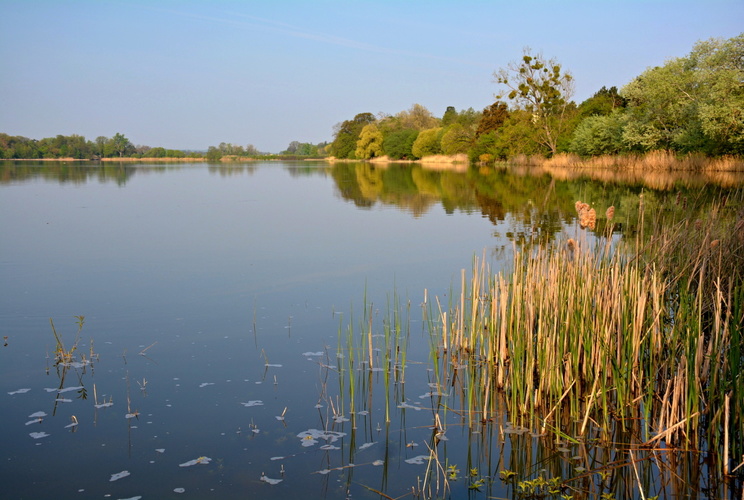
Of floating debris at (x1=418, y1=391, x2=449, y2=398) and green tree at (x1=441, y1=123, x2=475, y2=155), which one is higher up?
green tree at (x1=441, y1=123, x2=475, y2=155)

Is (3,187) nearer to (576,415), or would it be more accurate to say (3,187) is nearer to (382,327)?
(382,327)

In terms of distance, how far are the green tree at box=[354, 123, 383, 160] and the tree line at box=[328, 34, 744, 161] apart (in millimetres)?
22197

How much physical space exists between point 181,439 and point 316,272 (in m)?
5.79

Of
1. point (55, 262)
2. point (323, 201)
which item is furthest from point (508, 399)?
point (323, 201)

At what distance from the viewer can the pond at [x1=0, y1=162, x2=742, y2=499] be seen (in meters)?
3.80

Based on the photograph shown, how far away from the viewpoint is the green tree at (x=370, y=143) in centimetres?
9294

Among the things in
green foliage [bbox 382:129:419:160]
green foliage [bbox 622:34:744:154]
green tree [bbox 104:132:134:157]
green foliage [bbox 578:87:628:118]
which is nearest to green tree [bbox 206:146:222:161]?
green tree [bbox 104:132:134:157]

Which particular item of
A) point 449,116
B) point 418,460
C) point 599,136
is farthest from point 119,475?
point 449,116

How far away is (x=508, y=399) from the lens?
473 centimetres

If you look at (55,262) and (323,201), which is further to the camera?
(323,201)

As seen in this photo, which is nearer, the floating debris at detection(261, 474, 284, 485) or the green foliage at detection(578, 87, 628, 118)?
the floating debris at detection(261, 474, 284, 485)

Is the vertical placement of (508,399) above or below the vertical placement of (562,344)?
below

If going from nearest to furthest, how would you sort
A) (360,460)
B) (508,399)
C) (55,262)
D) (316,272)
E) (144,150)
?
(360,460), (508,399), (316,272), (55,262), (144,150)

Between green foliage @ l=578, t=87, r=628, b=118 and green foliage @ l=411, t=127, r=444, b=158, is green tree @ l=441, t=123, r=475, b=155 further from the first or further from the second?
green foliage @ l=578, t=87, r=628, b=118
